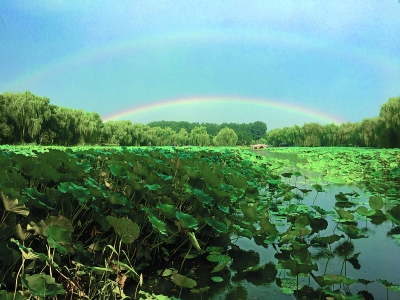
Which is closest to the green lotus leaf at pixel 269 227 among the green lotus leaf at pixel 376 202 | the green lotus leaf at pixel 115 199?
the green lotus leaf at pixel 376 202

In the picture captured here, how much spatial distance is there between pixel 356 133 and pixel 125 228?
40.8 meters

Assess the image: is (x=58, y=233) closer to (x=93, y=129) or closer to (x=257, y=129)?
(x=93, y=129)

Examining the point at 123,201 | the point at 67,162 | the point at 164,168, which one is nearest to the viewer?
the point at 123,201

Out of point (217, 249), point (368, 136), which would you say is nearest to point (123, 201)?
point (217, 249)

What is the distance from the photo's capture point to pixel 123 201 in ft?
4.85

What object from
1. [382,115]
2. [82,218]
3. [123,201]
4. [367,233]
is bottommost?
[367,233]

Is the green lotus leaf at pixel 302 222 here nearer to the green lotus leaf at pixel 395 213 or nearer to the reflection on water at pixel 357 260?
the reflection on water at pixel 357 260

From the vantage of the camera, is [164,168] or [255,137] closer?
[164,168]

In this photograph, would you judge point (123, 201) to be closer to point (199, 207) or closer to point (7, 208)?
point (7, 208)

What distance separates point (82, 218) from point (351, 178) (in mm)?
5813

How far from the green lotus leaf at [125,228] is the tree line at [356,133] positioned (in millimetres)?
21809

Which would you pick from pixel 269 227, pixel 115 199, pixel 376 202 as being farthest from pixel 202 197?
pixel 376 202

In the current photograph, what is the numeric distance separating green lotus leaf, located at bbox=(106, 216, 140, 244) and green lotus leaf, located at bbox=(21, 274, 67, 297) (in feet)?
0.96

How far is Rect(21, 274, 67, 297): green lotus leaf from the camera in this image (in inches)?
41.0
